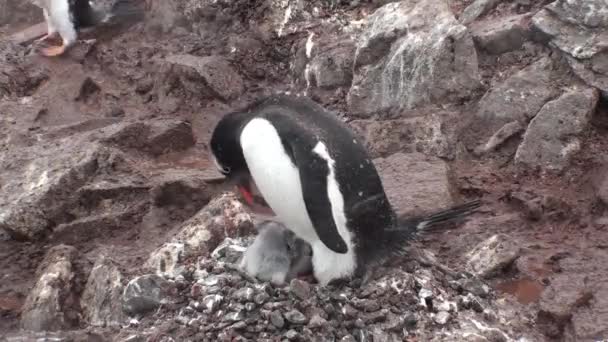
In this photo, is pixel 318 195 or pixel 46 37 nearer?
pixel 318 195

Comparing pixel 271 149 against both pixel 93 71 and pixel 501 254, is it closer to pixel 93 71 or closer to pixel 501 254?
pixel 501 254

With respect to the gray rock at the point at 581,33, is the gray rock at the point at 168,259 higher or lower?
lower

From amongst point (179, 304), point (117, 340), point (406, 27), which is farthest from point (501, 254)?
point (406, 27)

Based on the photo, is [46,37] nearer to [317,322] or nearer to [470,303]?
[317,322]

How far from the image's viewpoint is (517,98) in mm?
4164

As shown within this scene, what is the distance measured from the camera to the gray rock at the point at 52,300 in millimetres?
3223

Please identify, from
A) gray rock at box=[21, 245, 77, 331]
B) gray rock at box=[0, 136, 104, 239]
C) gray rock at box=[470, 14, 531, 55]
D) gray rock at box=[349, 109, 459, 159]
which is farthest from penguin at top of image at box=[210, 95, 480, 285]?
gray rock at box=[470, 14, 531, 55]

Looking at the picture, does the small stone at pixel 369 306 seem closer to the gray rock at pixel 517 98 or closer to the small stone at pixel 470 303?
the small stone at pixel 470 303

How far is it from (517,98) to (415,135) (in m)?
0.62

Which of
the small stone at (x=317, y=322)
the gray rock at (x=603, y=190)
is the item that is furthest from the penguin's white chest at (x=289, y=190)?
the gray rock at (x=603, y=190)

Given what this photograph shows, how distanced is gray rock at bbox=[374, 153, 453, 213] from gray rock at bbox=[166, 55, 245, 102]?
74.8 inches

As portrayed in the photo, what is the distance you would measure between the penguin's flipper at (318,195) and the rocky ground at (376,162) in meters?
0.27

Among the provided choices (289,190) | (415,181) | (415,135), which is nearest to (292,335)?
(289,190)

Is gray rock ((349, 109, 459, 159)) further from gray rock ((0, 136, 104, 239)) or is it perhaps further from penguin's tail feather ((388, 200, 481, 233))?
gray rock ((0, 136, 104, 239))
